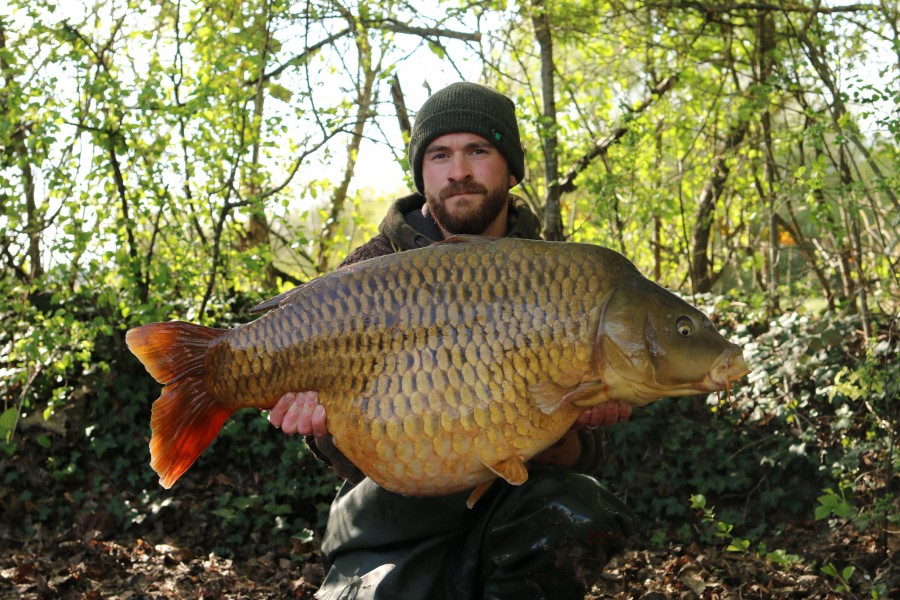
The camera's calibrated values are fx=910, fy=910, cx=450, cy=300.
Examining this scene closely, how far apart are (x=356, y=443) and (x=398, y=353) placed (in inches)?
6.8

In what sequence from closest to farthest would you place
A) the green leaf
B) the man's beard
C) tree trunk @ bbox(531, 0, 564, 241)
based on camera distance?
the man's beard → the green leaf → tree trunk @ bbox(531, 0, 564, 241)

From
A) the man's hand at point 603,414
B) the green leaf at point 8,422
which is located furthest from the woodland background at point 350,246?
the man's hand at point 603,414

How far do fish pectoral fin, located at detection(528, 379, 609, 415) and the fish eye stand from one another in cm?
15

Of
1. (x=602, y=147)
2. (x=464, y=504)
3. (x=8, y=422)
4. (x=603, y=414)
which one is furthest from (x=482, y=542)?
(x=602, y=147)

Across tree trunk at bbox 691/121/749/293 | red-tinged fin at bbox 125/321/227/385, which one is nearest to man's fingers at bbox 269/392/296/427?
red-tinged fin at bbox 125/321/227/385

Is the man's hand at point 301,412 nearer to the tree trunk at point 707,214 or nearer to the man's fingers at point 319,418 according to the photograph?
the man's fingers at point 319,418

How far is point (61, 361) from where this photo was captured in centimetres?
325

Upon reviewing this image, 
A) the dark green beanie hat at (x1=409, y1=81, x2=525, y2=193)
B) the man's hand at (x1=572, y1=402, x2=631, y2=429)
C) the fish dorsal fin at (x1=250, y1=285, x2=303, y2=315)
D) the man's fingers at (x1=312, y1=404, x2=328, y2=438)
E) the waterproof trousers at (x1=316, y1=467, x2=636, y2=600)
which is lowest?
the waterproof trousers at (x1=316, y1=467, x2=636, y2=600)

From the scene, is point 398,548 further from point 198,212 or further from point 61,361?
point 198,212

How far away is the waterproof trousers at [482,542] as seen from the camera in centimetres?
174

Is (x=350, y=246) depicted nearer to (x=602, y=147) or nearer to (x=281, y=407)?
(x=602, y=147)

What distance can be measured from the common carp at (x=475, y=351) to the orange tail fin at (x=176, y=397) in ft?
0.38

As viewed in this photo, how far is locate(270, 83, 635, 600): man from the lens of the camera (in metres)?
1.74

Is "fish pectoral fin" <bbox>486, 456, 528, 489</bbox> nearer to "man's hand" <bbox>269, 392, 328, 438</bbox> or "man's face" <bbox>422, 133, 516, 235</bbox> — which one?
"man's hand" <bbox>269, 392, 328, 438</bbox>
